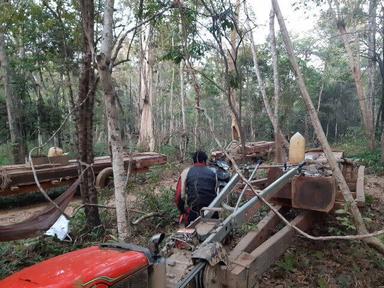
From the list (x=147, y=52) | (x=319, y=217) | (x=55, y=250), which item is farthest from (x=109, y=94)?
(x=147, y=52)

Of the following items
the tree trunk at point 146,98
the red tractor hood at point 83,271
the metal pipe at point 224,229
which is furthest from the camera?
the tree trunk at point 146,98

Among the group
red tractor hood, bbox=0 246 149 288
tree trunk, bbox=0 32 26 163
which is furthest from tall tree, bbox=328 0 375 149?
red tractor hood, bbox=0 246 149 288

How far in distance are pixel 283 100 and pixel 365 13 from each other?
262 inches

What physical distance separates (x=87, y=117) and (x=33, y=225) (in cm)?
201

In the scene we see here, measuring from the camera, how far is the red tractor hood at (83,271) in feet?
6.91

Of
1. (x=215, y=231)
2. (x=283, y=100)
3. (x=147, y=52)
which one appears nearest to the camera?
(x=215, y=231)

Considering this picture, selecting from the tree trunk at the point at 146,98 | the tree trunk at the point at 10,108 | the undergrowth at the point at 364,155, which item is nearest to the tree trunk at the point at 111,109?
the undergrowth at the point at 364,155

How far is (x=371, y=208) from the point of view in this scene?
258 inches

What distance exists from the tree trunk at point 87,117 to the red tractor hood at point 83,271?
2963mm

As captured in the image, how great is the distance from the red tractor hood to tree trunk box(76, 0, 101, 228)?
296 centimetres

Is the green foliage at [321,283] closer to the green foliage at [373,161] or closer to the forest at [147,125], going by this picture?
the forest at [147,125]

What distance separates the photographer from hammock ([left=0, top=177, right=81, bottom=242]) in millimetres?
3660

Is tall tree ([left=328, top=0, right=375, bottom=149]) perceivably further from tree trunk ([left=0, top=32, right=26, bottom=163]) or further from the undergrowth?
tree trunk ([left=0, top=32, right=26, bottom=163])

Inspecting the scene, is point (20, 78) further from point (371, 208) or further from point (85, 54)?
point (371, 208)
